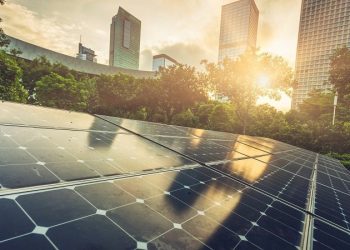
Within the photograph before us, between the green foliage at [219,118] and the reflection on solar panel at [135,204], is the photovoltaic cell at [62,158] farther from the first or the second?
the green foliage at [219,118]

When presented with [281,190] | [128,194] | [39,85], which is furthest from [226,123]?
[128,194]

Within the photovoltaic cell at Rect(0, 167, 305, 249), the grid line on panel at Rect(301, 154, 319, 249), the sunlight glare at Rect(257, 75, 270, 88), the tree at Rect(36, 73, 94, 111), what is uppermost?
the sunlight glare at Rect(257, 75, 270, 88)

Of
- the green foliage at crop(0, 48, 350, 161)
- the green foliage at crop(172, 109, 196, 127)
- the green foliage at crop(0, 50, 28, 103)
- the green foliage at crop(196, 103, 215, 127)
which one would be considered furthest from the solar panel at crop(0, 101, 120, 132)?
the green foliage at crop(196, 103, 215, 127)

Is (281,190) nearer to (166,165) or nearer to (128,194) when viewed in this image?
(166,165)

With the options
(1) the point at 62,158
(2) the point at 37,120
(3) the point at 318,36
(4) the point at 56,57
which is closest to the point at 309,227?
(1) the point at 62,158

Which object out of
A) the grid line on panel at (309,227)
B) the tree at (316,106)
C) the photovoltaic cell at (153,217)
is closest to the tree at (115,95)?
the grid line on panel at (309,227)

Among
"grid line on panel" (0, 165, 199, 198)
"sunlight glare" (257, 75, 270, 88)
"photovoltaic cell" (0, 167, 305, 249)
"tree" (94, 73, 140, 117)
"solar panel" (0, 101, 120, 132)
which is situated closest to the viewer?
"photovoltaic cell" (0, 167, 305, 249)

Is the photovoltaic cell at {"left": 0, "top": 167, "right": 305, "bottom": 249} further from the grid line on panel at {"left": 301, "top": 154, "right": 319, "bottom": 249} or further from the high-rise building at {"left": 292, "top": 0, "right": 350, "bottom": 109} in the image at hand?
the high-rise building at {"left": 292, "top": 0, "right": 350, "bottom": 109}
